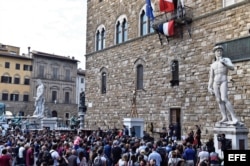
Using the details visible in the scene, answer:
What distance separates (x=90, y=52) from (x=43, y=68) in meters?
22.5

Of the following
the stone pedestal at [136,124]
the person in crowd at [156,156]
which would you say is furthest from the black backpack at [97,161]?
the stone pedestal at [136,124]

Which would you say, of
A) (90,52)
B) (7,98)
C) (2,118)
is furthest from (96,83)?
(7,98)

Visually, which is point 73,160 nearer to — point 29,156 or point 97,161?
point 97,161

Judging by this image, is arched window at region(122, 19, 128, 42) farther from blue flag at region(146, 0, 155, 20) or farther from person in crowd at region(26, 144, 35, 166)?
person in crowd at region(26, 144, 35, 166)

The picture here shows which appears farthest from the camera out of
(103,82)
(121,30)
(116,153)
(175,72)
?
(103,82)

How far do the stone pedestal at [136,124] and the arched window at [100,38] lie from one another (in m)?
7.86

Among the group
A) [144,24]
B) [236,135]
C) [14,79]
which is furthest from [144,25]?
[14,79]

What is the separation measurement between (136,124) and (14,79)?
1205 inches

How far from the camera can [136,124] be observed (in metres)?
17.0

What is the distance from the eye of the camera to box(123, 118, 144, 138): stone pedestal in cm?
1660

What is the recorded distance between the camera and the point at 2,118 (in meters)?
24.5

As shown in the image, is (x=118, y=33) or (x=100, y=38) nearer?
(x=118, y=33)

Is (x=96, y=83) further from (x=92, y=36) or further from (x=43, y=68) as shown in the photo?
(x=43, y=68)

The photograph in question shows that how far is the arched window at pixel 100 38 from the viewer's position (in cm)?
2334
